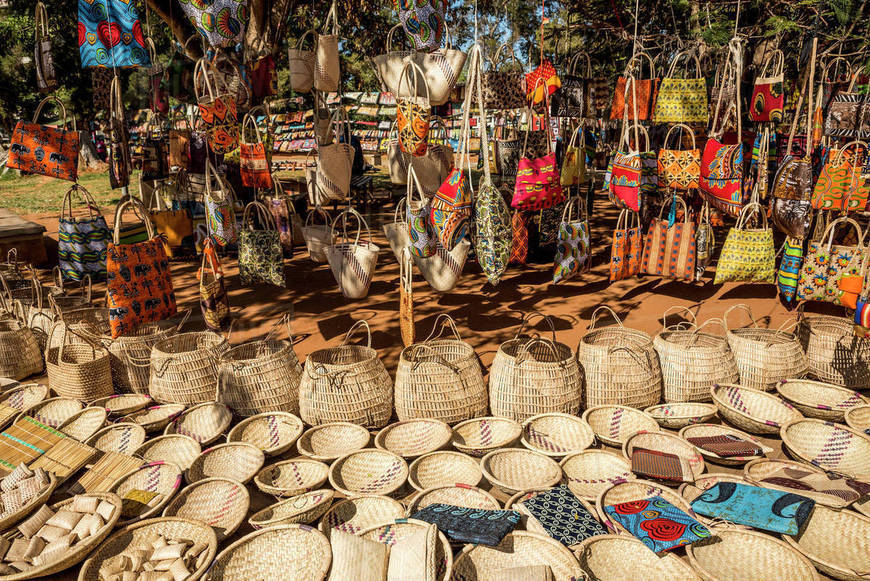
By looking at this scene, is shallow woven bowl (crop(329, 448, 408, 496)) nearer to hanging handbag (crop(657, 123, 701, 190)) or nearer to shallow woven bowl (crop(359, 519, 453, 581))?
shallow woven bowl (crop(359, 519, 453, 581))

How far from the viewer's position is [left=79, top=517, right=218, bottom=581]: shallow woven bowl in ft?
7.16

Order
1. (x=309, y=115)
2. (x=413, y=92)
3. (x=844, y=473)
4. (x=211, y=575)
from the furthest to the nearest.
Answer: (x=309, y=115) → (x=413, y=92) → (x=844, y=473) → (x=211, y=575)

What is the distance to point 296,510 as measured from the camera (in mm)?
2465

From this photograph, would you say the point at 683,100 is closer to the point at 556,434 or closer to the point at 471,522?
the point at 556,434

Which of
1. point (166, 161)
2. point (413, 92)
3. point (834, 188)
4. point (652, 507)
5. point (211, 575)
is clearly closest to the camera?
point (211, 575)

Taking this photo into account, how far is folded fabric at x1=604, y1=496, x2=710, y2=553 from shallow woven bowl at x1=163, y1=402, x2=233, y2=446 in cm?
205

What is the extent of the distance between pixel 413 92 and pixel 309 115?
1331 centimetres

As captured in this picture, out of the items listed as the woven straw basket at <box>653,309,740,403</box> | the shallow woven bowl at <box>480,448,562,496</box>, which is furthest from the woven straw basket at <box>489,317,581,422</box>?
the woven straw basket at <box>653,309,740,403</box>

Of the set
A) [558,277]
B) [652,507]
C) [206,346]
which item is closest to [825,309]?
[558,277]

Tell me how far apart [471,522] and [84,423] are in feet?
7.76

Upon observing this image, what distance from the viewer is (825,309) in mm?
4551

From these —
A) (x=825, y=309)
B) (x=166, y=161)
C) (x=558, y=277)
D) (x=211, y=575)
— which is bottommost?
(x=211, y=575)

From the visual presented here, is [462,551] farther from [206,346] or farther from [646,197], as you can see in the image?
[646,197]

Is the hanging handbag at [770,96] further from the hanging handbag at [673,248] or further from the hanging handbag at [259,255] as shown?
the hanging handbag at [259,255]
